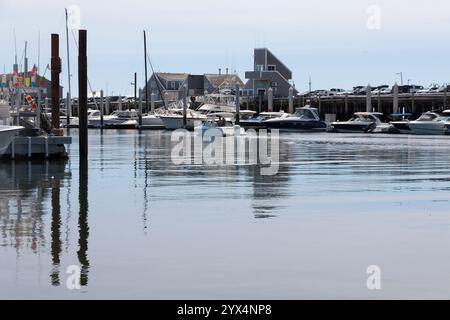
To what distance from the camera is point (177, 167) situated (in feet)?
114

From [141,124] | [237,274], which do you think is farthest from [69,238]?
[141,124]

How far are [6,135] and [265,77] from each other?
367ft

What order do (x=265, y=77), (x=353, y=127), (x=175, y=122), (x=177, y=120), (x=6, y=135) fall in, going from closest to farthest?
(x=6, y=135) → (x=353, y=127) → (x=177, y=120) → (x=175, y=122) → (x=265, y=77)

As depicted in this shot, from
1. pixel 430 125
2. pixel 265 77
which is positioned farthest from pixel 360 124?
pixel 265 77

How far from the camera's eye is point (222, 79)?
15625cm

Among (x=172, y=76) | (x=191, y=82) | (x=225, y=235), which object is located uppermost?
(x=172, y=76)

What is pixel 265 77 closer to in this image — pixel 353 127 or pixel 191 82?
pixel 191 82

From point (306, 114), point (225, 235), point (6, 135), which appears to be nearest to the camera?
point (225, 235)

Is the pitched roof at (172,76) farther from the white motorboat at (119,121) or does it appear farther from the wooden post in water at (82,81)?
the wooden post in water at (82,81)

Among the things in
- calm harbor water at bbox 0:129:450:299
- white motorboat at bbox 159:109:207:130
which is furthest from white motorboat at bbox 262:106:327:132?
calm harbor water at bbox 0:129:450:299

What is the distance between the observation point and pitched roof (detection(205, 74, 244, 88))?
153500 mm

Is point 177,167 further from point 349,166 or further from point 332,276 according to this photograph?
point 332,276

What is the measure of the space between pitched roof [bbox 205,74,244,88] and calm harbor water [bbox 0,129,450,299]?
123780 millimetres
